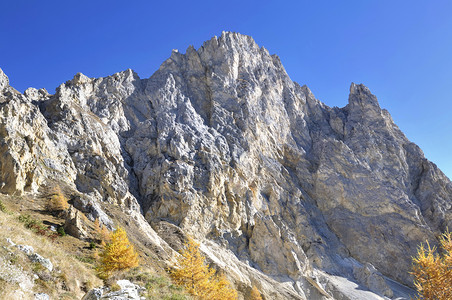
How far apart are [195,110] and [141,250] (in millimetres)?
55959

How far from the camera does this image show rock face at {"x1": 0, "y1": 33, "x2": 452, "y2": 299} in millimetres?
54156

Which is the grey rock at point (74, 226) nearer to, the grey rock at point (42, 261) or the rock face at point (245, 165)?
the rock face at point (245, 165)

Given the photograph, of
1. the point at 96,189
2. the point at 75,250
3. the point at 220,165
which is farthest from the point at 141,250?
the point at 220,165

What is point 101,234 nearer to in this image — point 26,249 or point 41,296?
point 26,249

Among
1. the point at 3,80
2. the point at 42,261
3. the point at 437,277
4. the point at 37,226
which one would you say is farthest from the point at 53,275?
the point at 3,80

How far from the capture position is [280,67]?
12625 cm

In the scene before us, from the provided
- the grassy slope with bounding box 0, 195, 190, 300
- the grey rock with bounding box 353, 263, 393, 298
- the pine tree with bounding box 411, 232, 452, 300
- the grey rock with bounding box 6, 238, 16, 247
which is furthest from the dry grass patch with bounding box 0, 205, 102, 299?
the grey rock with bounding box 353, 263, 393, 298

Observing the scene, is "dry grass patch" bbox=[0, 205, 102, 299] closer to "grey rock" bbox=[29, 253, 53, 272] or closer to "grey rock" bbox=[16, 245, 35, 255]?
"grey rock" bbox=[29, 253, 53, 272]

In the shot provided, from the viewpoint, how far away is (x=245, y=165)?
251ft

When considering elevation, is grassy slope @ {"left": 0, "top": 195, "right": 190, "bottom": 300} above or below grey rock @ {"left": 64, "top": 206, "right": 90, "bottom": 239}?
below

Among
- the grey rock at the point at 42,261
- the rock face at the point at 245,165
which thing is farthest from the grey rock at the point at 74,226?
the grey rock at the point at 42,261

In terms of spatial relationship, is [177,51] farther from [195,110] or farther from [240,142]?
[240,142]

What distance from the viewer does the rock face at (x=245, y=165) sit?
5416 centimetres

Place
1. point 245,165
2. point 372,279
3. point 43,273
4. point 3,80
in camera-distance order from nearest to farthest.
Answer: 1. point 43,273
2. point 3,80
3. point 372,279
4. point 245,165
